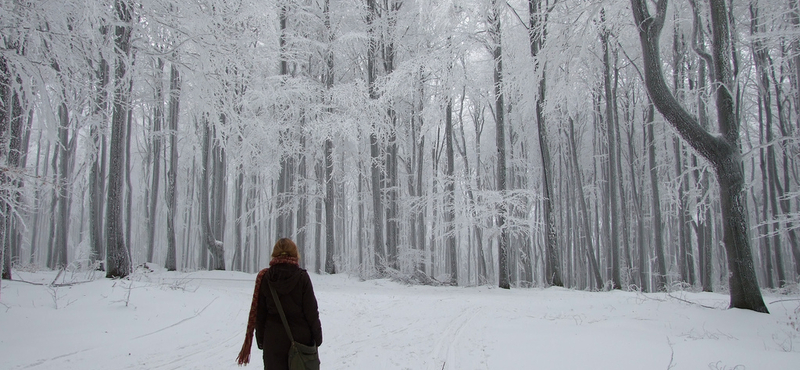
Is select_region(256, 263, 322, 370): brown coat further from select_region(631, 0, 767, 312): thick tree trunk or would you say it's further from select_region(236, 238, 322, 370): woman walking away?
select_region(631, 0, 767, 312): thick tree trunk

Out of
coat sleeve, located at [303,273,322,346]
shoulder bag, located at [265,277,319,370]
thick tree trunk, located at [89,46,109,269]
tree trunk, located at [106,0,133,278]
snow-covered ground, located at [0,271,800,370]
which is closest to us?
shoulder bag, located at [265,277,319,370]

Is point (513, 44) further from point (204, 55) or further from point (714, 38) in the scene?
point (204, 55)

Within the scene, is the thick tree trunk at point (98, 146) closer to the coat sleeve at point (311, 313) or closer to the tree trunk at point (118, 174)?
the tree trunk at point (118, 174)

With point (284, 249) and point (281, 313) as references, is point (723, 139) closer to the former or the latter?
point (284, 249)

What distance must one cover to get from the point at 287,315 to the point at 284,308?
2.4 inches

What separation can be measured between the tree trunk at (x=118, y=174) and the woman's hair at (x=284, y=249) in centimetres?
712

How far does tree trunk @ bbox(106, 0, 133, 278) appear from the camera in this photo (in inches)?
354

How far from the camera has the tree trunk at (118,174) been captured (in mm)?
8992

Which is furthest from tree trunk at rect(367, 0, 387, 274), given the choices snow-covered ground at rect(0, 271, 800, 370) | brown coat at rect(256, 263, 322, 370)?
brown coat at rect(256, 263, 322, 370)

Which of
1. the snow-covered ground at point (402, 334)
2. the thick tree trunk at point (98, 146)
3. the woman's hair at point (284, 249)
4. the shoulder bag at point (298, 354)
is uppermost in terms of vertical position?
the thick tree trunk at point (98, 146)

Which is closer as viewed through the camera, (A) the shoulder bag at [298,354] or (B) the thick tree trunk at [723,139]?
(A) the shoulder bag at [298,354]

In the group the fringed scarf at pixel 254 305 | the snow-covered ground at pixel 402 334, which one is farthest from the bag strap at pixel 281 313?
the snow-covered ground at pixel 402 334

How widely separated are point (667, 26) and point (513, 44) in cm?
442

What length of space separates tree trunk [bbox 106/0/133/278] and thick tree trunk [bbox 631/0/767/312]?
9.95 m
